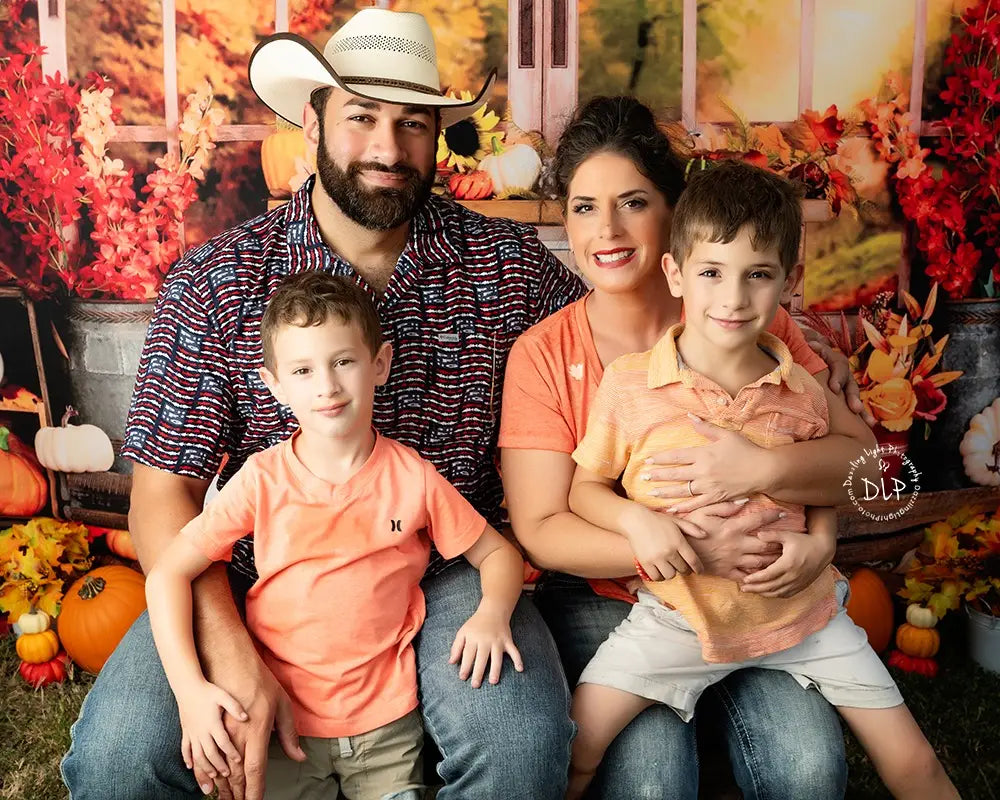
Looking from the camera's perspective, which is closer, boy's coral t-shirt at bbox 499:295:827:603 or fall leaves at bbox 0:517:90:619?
boy's coral t-shirt at bbox 499:295:827:603

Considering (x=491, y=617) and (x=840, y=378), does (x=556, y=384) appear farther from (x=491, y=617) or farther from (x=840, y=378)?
(x=840, y=378)

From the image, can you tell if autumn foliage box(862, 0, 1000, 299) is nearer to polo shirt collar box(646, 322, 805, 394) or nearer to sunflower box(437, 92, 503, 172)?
sunflower box(437, 92, 503, 172)

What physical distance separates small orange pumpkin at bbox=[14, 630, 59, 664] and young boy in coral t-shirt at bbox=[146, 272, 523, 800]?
131 cm

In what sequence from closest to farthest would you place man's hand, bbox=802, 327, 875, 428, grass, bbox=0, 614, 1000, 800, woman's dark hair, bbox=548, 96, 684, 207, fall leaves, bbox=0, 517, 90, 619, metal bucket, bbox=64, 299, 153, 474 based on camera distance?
woman's dark hair, bbox=548, 96, 684, 207
man's hand, bbox=802, 327, 875, 428
grass, bbox=0, 614, 1000, 800
fall leaves, bbox=0, 517, 90, 619
metal bucket, bbox=64, 299, 153, 474

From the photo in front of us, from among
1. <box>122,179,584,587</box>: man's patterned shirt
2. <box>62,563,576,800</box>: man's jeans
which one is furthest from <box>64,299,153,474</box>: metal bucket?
<box>62,563,576,800</box>: man's jeans

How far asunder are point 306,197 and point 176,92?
100cm

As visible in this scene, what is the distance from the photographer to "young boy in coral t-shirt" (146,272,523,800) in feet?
5.92

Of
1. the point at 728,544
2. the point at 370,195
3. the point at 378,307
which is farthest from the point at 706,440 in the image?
the point at 370,195

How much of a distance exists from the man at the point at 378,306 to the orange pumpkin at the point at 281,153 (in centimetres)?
61

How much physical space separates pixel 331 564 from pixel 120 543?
1682mm

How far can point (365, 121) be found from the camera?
7.23 feet

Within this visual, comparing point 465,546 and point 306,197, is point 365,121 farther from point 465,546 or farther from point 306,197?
point 465,546

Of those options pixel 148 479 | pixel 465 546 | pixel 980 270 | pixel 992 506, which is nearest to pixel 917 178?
pixel 980 270

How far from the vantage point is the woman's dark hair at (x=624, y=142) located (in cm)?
207
